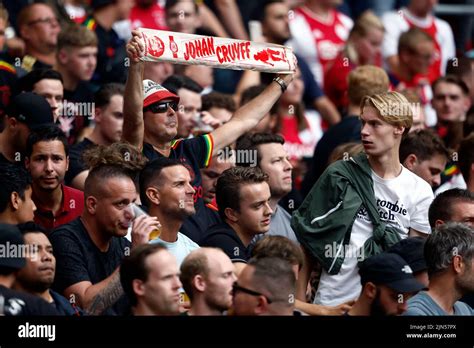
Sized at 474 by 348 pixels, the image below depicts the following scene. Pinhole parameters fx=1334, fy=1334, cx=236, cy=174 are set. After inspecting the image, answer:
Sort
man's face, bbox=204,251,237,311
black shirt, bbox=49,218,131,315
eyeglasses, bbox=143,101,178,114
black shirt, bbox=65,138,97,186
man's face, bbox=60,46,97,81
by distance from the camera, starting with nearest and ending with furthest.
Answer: man's face, bbox=204,251,237,311 → black shirt, bbox=49,218,131,315 → eyeglasses, bbox=143,101,178,114 → black shirt, bbox=65,138,97,186 → man's face, bbox=60,46,97,81

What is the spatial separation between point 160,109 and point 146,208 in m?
0.92

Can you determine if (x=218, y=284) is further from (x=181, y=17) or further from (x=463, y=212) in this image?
(x=181, y=17)

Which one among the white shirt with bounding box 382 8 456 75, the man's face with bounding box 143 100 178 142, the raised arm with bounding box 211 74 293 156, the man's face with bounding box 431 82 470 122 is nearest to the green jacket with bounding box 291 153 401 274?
the raised arm with bounding box 211 74 293 156

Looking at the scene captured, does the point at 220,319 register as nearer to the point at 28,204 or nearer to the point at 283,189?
the point at 28,204

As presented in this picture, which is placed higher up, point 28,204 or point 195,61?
point 195,61

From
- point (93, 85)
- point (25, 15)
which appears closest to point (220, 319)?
point (93, 85)

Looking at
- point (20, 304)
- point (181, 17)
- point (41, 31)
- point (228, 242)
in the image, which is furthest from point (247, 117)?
point (181, 17)

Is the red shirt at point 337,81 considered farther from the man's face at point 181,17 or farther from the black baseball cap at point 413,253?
the black baseball cap at point 413,253

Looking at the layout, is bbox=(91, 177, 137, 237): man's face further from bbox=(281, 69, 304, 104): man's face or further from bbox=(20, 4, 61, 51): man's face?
bbox=(281, 69, 304, 104): man's face

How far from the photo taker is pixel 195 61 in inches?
350

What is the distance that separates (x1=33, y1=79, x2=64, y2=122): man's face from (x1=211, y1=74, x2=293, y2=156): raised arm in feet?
4.55

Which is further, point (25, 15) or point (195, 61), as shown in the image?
point (25, 15)

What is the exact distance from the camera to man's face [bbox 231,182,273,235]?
8.77 m

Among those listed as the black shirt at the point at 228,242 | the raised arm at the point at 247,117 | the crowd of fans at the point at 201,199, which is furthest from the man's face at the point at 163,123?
the black shirt at the point at 228,242
